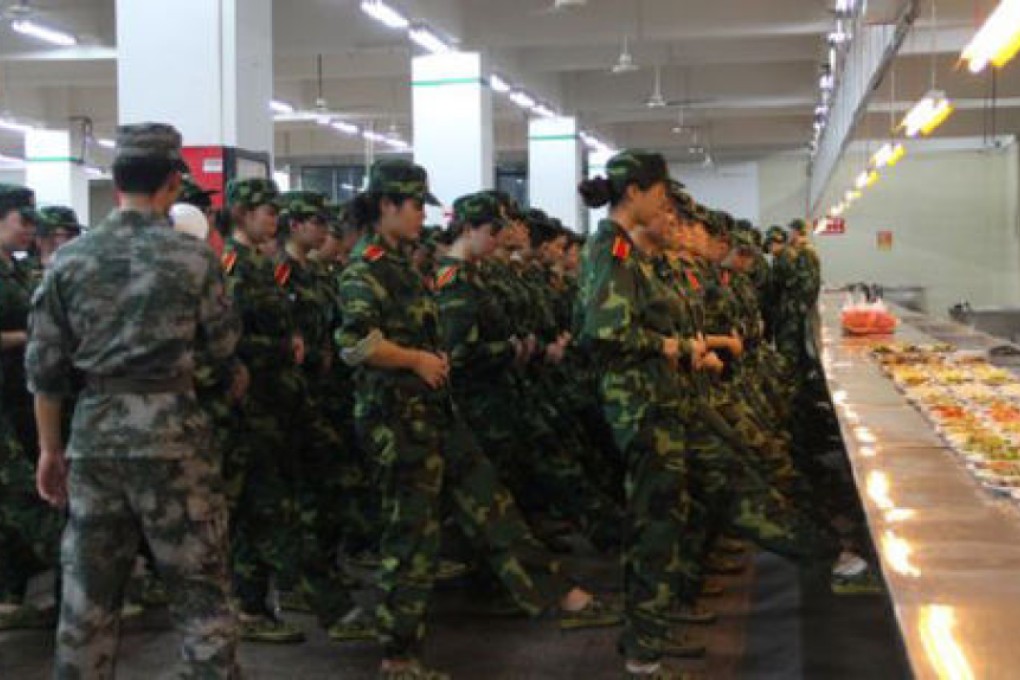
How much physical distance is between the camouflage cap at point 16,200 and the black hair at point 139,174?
74.1 inches

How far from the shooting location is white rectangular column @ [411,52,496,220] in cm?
1445

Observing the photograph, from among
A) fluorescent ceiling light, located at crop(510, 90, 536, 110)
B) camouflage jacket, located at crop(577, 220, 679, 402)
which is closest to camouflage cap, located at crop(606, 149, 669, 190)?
camouflage jacket, located at crop(577, 220, 679, 402)

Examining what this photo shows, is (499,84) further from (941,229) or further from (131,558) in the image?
(131,558)

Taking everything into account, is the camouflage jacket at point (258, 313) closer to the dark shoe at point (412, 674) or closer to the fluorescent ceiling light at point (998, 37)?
the dark shoe at point (412, 674)

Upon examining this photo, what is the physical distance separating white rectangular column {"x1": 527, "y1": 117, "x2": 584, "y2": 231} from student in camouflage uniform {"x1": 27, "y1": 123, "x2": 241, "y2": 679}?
16628mm

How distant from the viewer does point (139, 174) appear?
3291 mm

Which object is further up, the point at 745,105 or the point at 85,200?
the point at 745,105

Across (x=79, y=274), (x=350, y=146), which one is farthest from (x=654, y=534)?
(x=350, y=146)

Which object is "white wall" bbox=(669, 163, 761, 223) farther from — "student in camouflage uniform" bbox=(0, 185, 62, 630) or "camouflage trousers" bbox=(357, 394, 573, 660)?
"camouflage trousers" bbox=(357, 394, 573, 660)

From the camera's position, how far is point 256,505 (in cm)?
457

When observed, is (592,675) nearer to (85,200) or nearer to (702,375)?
(702,375)

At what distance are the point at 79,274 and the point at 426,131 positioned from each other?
11.6 m

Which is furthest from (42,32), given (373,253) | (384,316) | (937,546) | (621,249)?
(937,546)

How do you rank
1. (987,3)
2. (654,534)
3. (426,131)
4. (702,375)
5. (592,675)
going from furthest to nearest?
(426,131) → (987,3) → (702,375) → (592,675) → (654,534)
